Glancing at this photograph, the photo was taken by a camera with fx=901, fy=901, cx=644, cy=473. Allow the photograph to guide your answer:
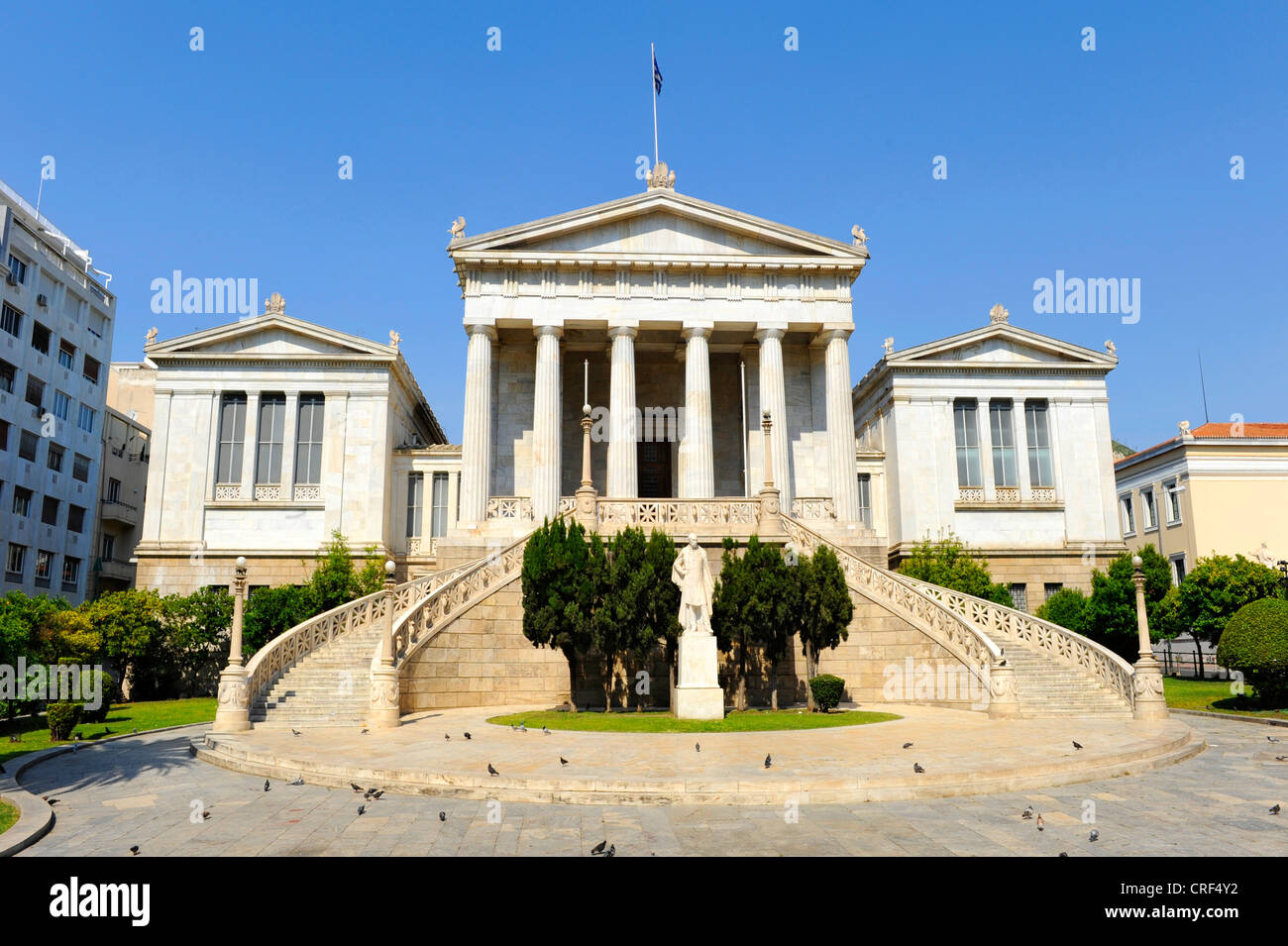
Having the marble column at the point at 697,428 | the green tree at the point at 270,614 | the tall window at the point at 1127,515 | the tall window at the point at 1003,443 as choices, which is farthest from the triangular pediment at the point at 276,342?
the tall window at the point at 1127,515

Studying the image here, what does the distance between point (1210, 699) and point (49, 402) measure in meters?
53.3

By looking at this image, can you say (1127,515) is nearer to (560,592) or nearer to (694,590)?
(694,590)

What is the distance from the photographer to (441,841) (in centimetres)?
950

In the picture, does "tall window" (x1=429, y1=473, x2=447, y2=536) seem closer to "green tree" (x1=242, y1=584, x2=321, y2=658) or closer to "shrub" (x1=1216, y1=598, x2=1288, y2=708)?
"green tree" (x1=242, y1=584, x2=321, y2=658)

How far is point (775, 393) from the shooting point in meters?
37.5

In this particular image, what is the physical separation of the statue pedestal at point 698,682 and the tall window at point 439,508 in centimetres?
2414

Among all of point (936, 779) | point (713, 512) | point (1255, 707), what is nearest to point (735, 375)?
point (713, 512)

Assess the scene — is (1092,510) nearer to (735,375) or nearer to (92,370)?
(735,375)

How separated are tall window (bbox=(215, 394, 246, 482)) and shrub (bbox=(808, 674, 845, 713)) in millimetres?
29769

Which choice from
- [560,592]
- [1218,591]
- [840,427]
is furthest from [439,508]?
[1218,591]

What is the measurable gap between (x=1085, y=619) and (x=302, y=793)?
3215cm

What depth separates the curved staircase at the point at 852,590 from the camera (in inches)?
830

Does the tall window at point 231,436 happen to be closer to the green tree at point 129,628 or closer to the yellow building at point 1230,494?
the green tree at point 129,628

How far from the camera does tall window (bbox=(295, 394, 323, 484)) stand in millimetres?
40938
